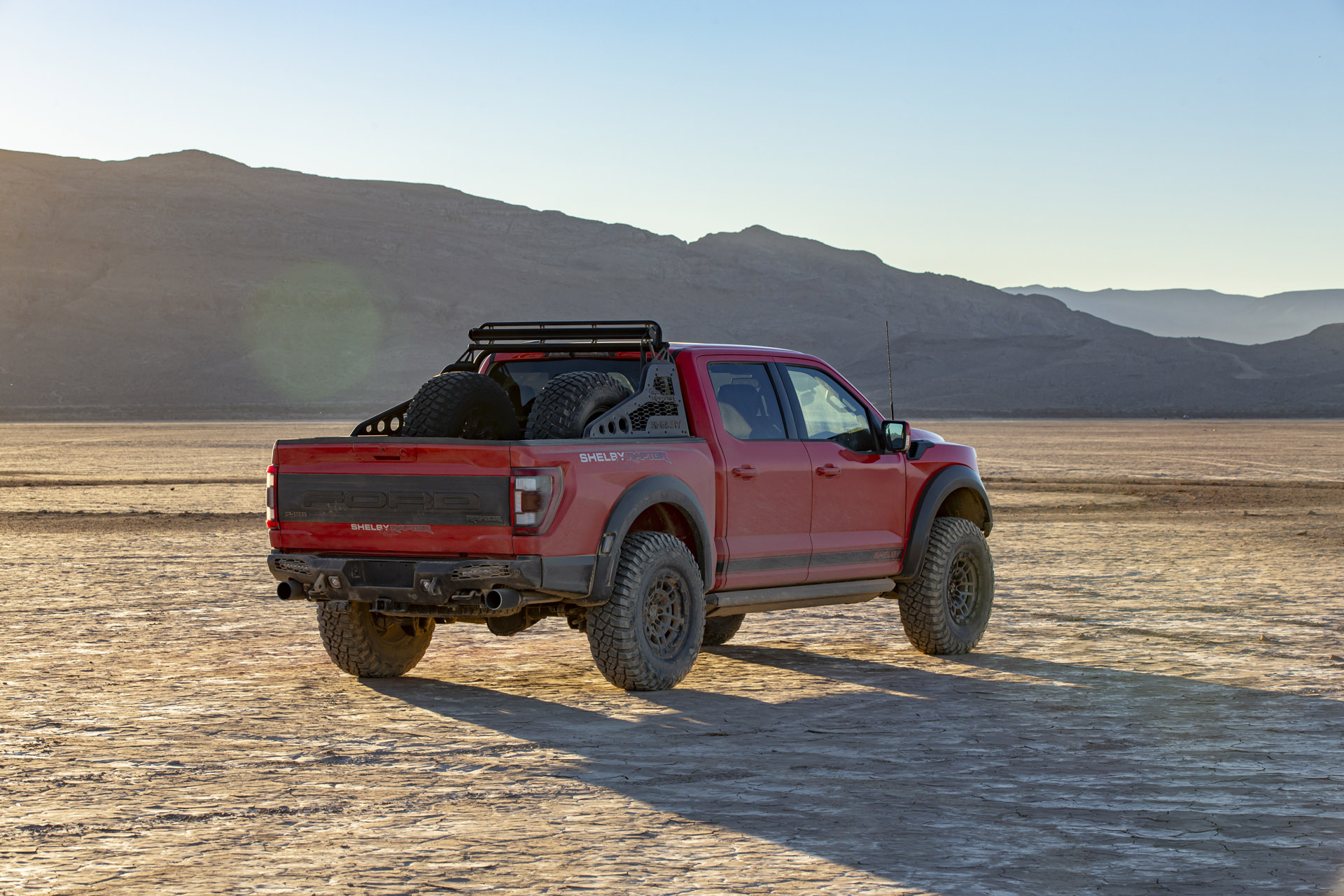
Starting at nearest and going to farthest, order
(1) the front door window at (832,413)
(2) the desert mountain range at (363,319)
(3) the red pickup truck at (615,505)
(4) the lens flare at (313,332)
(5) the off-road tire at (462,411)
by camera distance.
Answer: (3) the red pickup truck at (615,505), (5) the off-road tire at (462,411), (1) the front door window at (832,413), (2) the desert mountain range at (363,319), (4) the lens flare at (313,332)

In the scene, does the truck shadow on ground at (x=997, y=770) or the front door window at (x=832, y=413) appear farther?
the front door window at (x=832, y=413)

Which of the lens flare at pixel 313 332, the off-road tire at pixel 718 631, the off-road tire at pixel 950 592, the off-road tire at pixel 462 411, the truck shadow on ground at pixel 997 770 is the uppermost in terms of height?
the lens flare at pixel 313 332

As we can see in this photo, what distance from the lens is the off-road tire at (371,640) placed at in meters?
9.64

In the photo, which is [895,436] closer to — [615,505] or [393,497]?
[615,505]

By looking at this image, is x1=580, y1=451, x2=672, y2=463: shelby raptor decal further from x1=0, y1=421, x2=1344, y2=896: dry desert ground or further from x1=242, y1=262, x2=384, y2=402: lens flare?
x1=242, y1=262, x2=384, y2=402: lens flare

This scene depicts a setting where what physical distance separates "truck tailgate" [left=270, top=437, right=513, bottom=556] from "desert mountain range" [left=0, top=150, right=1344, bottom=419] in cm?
8408

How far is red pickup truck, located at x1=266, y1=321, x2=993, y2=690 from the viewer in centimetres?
855

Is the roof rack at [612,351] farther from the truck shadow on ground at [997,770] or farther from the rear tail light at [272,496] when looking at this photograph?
the truck shadow on ground at [997,770]

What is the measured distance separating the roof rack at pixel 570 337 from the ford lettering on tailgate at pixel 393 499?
1.16m

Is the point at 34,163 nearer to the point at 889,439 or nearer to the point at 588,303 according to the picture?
the point at 588,303

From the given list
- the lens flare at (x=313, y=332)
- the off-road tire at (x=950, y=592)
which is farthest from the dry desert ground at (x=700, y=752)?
the lens flare at (x=313, y=332)

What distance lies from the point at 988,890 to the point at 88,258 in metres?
154

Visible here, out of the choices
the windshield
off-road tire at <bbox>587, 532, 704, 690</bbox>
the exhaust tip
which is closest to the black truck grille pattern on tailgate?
the exhaust tip

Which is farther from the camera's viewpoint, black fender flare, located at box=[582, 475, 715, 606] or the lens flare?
the lens flare
